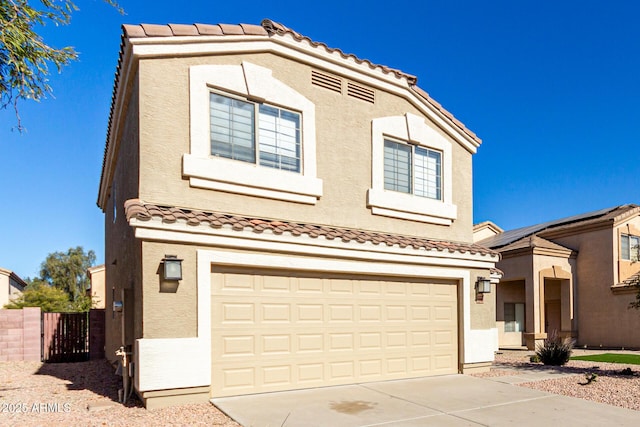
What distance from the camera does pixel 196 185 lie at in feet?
29.2

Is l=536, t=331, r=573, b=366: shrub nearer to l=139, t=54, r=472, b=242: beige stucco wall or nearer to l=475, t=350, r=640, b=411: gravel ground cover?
l=475, t=350, r=640, b=411: gravel ground cover

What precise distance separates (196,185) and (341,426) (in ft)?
15.8

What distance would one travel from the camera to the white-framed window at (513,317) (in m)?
22.8

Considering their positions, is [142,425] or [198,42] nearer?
[142,425]

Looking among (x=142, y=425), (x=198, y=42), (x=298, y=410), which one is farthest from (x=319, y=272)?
(x=198, y=42)

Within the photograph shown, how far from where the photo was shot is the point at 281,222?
31.6 feet

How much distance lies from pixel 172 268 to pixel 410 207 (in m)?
6.22

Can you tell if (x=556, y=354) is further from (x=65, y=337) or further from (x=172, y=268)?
(x=65, y=337)

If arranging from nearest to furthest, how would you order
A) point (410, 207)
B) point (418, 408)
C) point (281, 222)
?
point (418, 408) < point (281, 222) < point (410, 207)

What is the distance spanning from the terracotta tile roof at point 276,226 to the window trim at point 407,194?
64cm

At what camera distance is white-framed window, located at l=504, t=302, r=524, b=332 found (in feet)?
74.8

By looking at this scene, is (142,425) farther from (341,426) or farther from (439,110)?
(439,110)

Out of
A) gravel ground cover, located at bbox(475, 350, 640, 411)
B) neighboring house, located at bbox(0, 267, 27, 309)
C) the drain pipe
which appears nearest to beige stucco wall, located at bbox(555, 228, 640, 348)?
gravel ground cover, located at bbox(475, 350, 640, 411)

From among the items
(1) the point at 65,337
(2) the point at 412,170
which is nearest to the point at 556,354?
(2) the point at 412,170
